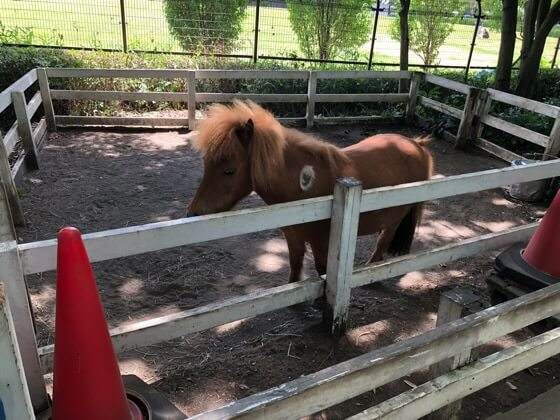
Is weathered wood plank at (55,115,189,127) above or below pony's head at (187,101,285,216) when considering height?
below

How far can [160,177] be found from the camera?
6.21m

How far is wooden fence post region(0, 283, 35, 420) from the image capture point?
0.97 meters

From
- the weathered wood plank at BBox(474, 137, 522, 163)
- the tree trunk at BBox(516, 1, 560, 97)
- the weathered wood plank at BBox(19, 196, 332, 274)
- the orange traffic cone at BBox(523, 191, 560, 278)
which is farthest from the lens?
the tree trunk at BBox(516, 1, 560, 97)

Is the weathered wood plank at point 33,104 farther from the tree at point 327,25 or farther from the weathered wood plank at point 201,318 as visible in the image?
the tree at point 327,25

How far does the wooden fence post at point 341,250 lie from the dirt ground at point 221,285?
22cm

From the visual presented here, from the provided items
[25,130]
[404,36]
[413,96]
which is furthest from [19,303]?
[404,36]

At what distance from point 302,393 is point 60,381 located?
0.87 meters

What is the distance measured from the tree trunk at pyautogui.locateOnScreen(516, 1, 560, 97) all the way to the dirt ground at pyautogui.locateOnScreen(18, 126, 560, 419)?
3.72 meters

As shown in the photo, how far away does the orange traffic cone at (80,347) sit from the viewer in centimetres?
151

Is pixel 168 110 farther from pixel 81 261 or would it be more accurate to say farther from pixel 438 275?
pixel 81 261

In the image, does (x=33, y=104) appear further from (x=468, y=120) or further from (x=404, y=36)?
(x=404, y=36)

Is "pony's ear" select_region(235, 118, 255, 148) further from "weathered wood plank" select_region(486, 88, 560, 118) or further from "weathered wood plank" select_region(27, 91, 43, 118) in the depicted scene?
"weathered wood plank" select_region(486, 88, 560, 118)

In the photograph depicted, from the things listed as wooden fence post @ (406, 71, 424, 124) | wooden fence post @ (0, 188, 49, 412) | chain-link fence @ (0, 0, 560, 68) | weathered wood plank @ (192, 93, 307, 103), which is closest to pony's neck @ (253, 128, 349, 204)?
wooden fence post @ (0, 188, 49, 412)

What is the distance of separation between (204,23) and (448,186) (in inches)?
428
